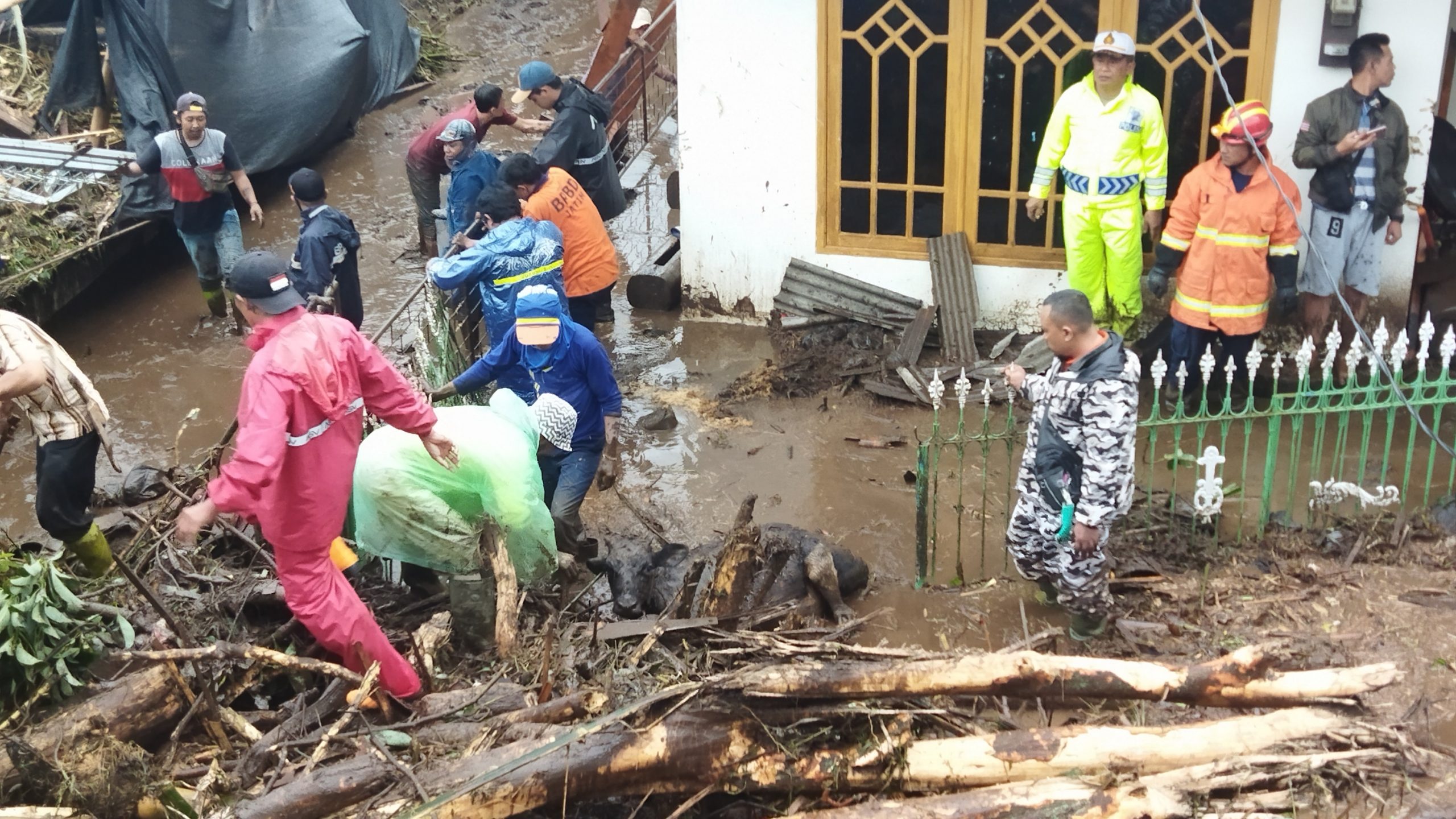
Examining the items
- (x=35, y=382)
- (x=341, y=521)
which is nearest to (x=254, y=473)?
(x=341, y=521)

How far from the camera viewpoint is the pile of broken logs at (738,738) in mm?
3729

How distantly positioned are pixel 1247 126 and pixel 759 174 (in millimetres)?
3192

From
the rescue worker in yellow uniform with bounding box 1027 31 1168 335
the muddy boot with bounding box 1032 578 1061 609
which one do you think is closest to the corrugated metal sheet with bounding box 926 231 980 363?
the rescue worker in yellow uniform with bounding box 1027 31 1168 335

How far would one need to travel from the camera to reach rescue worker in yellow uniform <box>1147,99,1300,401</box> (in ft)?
22.7

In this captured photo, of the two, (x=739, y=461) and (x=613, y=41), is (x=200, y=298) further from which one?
(x=739, y=461)

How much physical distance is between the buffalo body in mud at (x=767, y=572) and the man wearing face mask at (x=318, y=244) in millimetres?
2754

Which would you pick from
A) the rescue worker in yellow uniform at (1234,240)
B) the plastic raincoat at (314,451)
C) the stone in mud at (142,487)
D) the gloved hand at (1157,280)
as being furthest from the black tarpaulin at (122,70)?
the rescue worker in yellow uniform at (1234,240)

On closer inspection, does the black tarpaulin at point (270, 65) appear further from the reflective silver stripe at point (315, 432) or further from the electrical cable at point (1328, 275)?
the electrical cable at point (1328, 275)

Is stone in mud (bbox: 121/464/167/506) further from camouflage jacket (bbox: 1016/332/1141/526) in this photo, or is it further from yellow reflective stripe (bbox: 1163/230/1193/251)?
yellow reflective stripe (bbox: 1163/230/1193/251)

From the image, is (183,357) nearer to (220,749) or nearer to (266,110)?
(266,110)

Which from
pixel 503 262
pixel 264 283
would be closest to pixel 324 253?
pixel 503 262

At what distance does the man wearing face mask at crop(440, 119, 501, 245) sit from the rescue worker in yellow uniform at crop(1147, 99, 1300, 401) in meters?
4.32

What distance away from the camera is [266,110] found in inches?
445

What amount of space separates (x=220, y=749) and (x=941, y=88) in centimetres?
611
